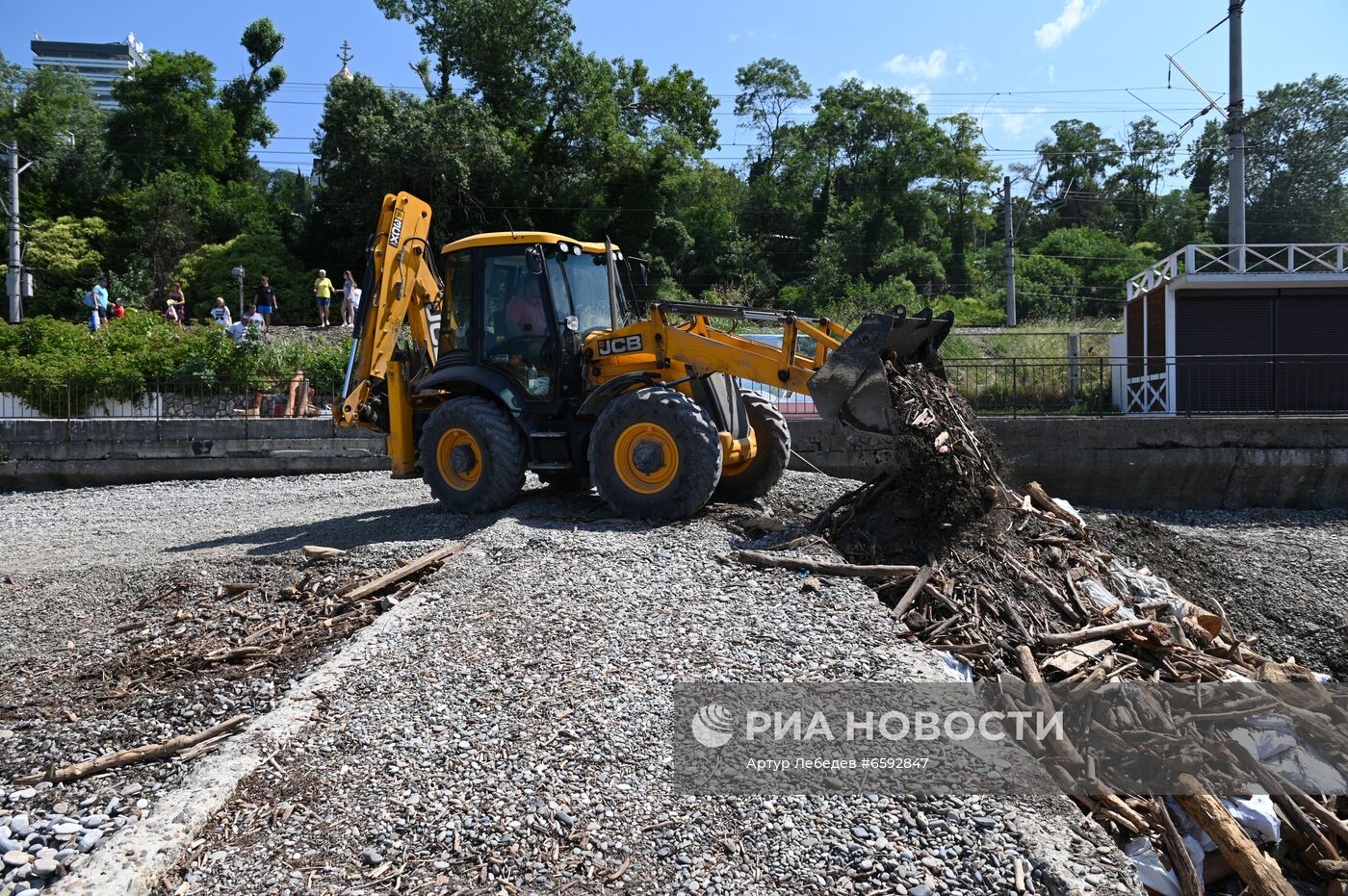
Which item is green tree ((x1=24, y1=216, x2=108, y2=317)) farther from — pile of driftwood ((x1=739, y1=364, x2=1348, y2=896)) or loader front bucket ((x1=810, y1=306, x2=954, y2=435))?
pile of driftwood ((x1=739, y1=364, x2=1348, y2=896))

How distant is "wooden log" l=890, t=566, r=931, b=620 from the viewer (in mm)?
5867

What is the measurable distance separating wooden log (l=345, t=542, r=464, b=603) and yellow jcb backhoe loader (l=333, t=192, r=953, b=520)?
153 cm

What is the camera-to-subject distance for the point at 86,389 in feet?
56.6

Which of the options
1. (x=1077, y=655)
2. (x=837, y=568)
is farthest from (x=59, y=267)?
(x=1077, y=655)

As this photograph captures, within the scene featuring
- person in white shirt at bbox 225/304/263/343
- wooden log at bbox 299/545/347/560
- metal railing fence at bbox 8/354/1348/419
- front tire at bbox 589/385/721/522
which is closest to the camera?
wooden log at bbox 299/545/347/560

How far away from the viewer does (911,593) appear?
6.11 m

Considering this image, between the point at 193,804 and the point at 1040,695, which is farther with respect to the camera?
the point at 1040,695

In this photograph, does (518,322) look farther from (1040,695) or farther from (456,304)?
(1040,695)

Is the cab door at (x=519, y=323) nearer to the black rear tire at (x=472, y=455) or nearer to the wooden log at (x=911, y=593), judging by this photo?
the black rear tire at (x=472, y=455)

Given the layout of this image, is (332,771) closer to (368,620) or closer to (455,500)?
(368,620)

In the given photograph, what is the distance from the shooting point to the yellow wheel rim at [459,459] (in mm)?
9203

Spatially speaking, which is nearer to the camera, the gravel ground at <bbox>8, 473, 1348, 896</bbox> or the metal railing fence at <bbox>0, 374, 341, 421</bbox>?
the gravel ground at <bbox>8, 473, 1348, 896</bbox>

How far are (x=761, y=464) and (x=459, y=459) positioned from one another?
9.51 ft

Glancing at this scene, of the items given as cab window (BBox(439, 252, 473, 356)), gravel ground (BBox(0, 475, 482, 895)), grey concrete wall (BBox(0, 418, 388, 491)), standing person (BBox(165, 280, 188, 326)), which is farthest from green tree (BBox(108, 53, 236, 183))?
cab window (BBox(439, 252, 473, 356))
